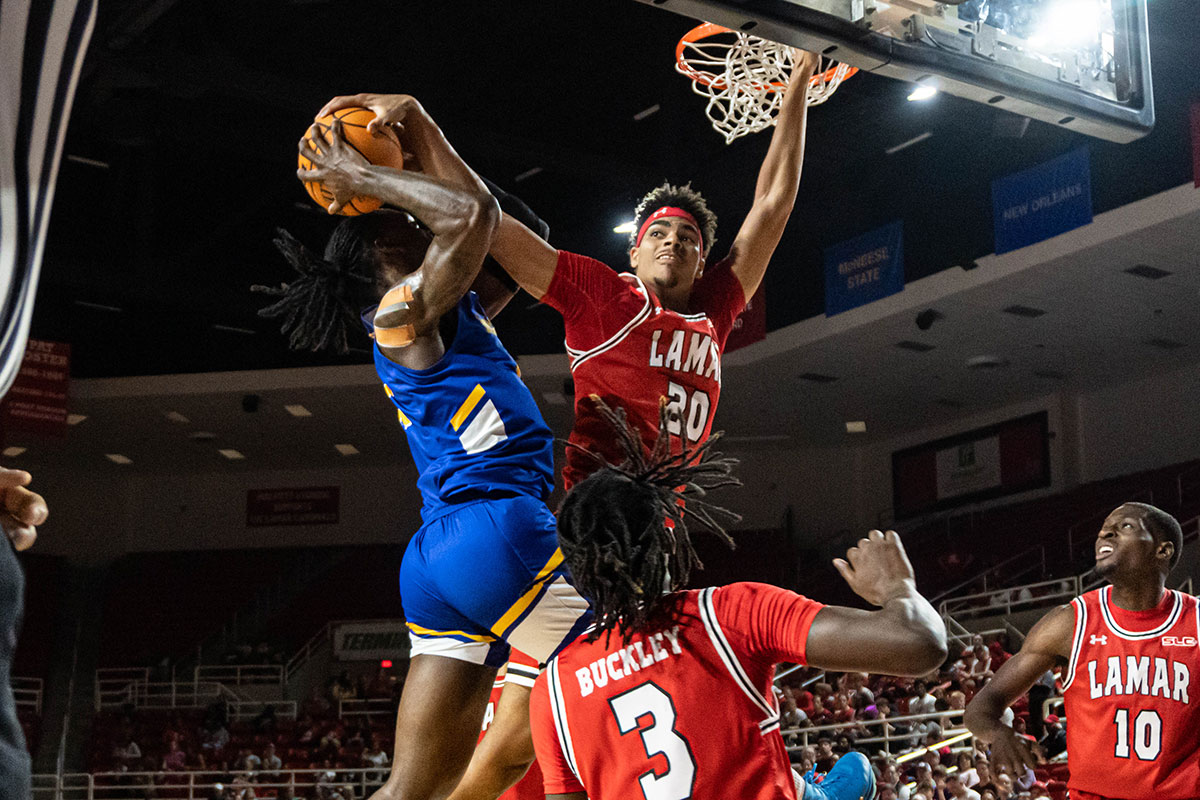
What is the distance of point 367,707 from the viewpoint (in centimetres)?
2017

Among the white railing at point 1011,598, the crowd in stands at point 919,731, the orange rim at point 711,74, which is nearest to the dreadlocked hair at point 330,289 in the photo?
the orange rim at point 711,74

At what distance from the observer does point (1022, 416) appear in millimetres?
22016

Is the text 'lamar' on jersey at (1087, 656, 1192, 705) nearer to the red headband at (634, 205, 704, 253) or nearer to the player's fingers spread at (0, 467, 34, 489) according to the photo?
the red headband at (634, 205, 704, 253)

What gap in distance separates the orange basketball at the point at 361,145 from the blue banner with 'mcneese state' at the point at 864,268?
43.0 ft

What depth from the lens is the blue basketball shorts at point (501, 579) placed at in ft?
10.7

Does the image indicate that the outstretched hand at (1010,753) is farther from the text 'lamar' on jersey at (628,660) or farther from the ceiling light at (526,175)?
the ceiling light at (526,175)

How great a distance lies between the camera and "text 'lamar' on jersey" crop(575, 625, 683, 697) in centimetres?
266

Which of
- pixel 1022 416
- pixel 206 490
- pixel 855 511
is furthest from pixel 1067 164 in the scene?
pixel 206 490

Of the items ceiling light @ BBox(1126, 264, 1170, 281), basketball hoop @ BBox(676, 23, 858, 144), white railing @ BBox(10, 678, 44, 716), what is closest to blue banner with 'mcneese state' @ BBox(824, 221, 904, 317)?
ceiling light @ BBox(1126, 264, 1170, 281)

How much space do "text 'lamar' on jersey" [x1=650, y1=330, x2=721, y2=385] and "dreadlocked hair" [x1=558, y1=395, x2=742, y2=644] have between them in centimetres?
110

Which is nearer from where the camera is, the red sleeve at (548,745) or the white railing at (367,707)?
the red sleeve at (548,745)

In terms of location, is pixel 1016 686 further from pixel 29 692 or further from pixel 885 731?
pixel 29 692

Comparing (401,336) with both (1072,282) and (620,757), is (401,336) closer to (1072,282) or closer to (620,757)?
(620,757)

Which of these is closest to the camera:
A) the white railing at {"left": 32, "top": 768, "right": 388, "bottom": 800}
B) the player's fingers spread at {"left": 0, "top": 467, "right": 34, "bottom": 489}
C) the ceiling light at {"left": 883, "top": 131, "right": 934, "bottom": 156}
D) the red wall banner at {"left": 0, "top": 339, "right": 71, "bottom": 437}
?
the player's fingers spread at {"left": 0, "top": 467, "right": 34, "bottom": 489}
